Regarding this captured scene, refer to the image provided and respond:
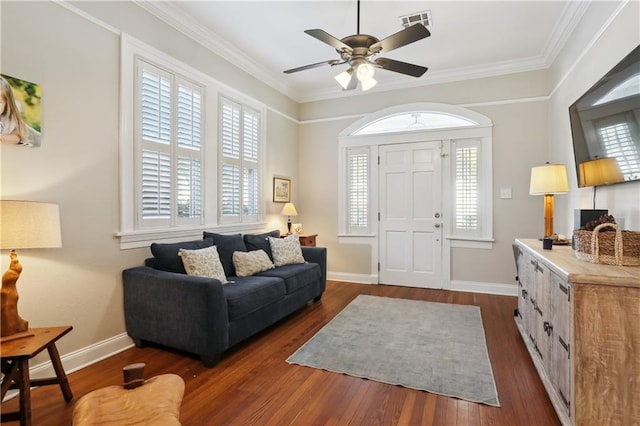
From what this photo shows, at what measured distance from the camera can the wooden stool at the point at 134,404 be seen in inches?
52.9

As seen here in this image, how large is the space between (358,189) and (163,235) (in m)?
3.12

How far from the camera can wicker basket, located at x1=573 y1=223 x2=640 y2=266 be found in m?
1.79

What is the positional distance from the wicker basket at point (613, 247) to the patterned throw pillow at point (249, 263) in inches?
112

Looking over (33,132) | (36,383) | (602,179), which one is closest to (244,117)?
(33,132)

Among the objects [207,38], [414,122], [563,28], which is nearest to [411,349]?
[414,122]

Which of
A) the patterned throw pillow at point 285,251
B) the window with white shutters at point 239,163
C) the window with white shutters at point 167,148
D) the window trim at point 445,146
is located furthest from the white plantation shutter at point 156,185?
the window trim at point 445,146

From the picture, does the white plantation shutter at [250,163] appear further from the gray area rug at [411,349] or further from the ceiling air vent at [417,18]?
the ceiling air vent at [417,18]

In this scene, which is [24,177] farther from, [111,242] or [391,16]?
[391,16]

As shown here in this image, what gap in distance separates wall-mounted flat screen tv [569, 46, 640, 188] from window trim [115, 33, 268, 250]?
11.9ft

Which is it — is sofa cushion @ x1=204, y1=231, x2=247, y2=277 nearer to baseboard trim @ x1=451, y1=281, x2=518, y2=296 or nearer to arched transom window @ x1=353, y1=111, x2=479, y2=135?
arched transom window @ x1=353, y1=111, x2=479, y2=135

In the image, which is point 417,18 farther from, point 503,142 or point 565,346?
point 565,346

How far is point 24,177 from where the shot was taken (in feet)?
7.17

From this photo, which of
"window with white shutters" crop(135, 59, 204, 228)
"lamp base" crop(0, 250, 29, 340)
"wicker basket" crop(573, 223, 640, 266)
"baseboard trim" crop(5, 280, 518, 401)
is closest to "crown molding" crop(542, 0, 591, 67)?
"wicker basket" crop(573, 223, 640, 266)

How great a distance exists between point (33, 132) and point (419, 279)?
4689 millimetres
